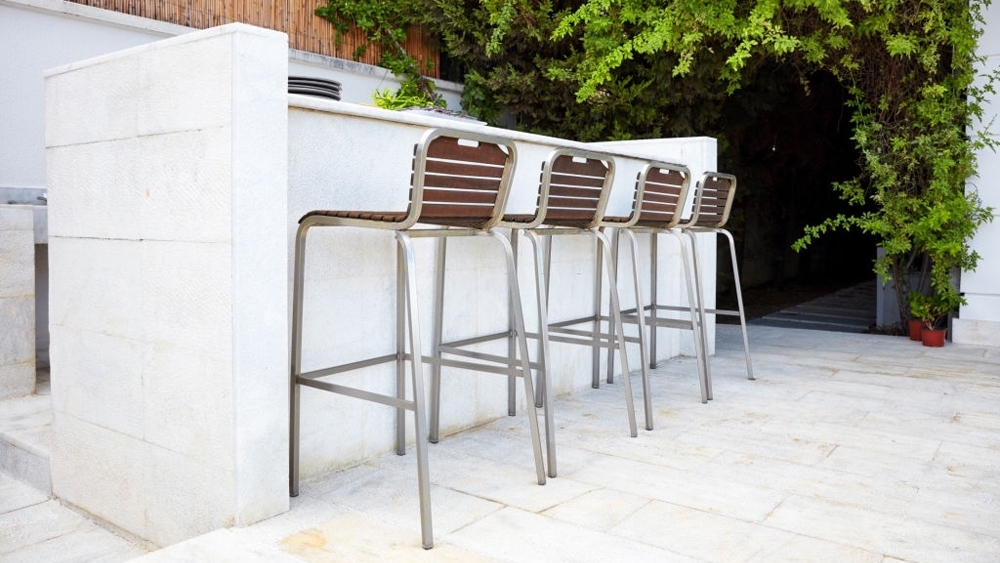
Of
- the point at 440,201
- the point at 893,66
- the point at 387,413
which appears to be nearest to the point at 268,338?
the point at 440,201

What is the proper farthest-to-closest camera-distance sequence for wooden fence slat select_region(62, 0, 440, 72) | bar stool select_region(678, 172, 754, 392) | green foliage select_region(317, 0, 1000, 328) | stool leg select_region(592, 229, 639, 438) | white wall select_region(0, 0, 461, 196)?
1. green foliage select_region(317, 0, 1000, 328)
2. wooden fence slat select_region(62, 0, 440, 72)
3. white wall select_region(0, 0, 461, 196)
4. bar stool select_region(678, 172, 754, 392)
5. stool leg select_region(592, 229, 639, 438)

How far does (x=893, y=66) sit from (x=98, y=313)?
4.98 metres

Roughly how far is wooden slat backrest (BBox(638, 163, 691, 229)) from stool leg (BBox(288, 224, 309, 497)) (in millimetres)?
1593

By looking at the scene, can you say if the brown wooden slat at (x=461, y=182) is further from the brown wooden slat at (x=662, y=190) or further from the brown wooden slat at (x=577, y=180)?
the brown wooden slat at (x=662, y=190)

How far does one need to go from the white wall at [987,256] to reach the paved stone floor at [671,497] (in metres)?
1.88

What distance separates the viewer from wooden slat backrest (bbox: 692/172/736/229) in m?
3.85

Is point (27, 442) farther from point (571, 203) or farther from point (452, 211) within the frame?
point (571, 203)

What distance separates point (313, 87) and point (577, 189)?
0.98 m

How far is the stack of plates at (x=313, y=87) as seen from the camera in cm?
264

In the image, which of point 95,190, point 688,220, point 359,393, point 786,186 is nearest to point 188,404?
point 359,393

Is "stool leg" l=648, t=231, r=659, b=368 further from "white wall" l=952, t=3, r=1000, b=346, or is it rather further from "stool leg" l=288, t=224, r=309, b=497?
"white wall" l=952, t=3, r=1000, b=346

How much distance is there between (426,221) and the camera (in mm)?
2164

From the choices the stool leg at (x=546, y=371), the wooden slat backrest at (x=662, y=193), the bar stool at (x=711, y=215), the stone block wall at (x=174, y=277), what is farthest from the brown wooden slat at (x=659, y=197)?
the stone block wall at (x=174, y=277)

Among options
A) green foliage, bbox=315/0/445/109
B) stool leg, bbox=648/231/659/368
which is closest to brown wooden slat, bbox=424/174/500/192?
stool leg, bbox=648/231/659/368
